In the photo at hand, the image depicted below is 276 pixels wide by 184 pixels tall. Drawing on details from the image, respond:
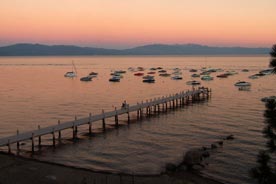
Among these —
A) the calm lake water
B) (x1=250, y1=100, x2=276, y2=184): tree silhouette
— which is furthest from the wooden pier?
(x1=250, y1=100, x2=276, y2=184): tree silhouette

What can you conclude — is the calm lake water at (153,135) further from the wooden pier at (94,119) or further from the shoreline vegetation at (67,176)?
the shoreline vegetation at (67,176)

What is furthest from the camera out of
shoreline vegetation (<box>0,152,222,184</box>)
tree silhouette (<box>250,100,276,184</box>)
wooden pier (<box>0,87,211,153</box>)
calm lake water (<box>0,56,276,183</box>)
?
wooden pier (<box>0,87,211,153</box>)

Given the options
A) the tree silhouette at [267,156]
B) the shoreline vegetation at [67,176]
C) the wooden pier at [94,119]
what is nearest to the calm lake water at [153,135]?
the wooden pier at [94,119]

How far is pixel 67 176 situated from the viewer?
75.5ft

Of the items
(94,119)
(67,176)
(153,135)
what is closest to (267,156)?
(67,176)

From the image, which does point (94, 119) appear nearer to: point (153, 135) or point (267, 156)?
point (153, 135)

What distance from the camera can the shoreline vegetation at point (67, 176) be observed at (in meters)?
22.2

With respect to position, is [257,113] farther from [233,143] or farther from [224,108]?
[233,143]

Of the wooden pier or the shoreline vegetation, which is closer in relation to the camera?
the shoreline vegetation

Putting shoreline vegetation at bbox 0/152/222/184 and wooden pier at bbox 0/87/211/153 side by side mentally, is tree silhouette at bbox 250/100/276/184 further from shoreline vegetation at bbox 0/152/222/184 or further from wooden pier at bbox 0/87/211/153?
wooden pier at bbox 0/87/211/153

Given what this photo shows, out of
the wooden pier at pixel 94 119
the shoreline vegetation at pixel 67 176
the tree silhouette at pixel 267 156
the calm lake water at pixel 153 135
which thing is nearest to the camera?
the tree silhouette at pixel 267 156

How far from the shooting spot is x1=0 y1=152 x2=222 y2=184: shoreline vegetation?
22.2m

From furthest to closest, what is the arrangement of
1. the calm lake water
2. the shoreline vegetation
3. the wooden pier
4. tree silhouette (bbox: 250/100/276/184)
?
the wooden pier
the calm lake water
the shoreline vegetation
tree silhouette (bbox: 250/100/276/184)

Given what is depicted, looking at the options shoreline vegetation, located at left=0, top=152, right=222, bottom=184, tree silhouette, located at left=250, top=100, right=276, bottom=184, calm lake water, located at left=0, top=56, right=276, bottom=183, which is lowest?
calm lake water, located at left=0, top=56, right=276, bottom=183
